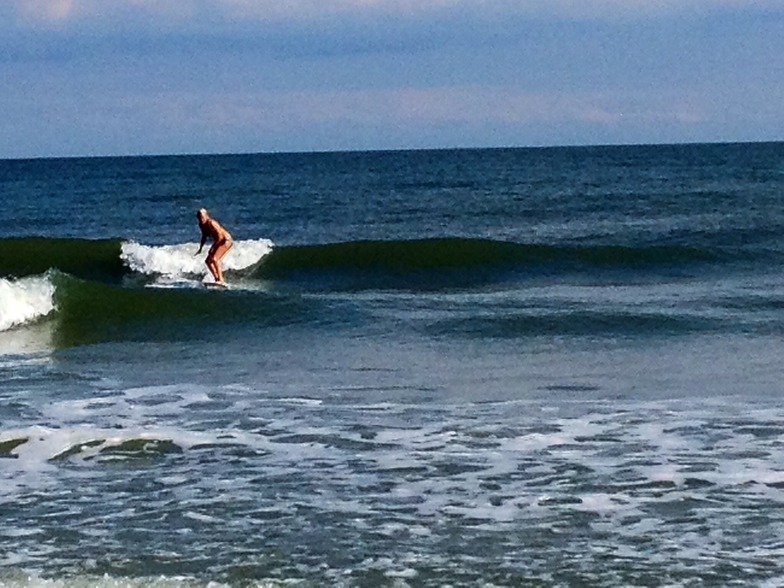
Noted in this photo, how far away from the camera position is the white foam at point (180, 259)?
25.3m

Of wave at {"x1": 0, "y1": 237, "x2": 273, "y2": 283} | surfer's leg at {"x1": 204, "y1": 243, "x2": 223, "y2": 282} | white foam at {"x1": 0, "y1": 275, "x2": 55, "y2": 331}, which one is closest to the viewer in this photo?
white foam at {"x1": 0, "y1": 275, "x2": 55, "y2": 331}

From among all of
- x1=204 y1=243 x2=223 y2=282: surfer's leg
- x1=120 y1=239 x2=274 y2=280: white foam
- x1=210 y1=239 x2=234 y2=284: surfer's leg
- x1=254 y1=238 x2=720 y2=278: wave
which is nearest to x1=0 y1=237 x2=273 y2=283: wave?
x1=120 y1=239 x2=274 y2=280: white foam

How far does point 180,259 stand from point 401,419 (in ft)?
51.3

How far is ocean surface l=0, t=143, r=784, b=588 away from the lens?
24.1 feet

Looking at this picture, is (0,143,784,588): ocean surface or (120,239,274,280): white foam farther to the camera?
(120,239,274,280): white foam

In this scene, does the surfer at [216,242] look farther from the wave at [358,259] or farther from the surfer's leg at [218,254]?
the wave at [358,259]

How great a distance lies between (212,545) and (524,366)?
21.6ft

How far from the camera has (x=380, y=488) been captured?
344 inches

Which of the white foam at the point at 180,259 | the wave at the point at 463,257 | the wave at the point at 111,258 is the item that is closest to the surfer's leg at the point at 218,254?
the wave at the point at 111,258

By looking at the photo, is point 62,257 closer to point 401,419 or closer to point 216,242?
point 216,242

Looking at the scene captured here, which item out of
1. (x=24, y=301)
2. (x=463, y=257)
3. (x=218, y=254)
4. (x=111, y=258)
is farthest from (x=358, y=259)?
(x=24, y=301)

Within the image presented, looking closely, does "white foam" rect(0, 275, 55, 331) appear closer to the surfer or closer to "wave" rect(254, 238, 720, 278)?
the surfer

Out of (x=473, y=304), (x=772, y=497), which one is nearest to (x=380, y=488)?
(x=772, y=497)

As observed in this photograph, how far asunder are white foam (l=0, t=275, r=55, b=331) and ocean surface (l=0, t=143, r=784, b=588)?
0.06m
